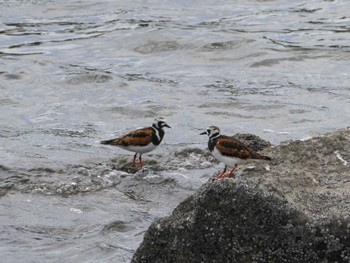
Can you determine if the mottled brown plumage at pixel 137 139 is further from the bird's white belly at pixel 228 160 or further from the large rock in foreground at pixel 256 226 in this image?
the large rock in foreground at pixel 256 226

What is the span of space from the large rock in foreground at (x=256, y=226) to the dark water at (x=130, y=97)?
1.56 meters

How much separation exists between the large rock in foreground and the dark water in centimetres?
156

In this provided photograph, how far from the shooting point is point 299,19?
21141 mm

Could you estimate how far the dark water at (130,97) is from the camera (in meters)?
9.22

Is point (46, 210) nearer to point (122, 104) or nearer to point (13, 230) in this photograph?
point (13, 230)

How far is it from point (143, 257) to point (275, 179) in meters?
1.16

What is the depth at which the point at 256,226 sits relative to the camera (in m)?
5.94

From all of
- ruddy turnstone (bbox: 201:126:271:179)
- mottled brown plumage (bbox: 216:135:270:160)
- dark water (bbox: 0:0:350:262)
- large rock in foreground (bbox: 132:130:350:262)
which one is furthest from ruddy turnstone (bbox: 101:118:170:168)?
large rock in foreground (bbox: 132:130:350:262)

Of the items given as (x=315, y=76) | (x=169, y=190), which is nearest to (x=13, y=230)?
(x=169, y=190)

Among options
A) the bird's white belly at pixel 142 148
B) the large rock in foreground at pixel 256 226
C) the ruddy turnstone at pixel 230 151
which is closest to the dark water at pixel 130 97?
the bird's white belly at pixel 142 148

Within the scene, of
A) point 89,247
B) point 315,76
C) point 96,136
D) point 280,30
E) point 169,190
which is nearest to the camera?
point 89,247

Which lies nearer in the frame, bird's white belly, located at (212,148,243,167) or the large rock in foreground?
the large rock in foreground

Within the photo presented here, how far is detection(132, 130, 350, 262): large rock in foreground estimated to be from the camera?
586cm

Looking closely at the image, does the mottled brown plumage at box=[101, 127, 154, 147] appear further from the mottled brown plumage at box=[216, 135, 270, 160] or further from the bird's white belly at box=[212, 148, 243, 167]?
the bird's white belly at box=[212, 148, 243, 167]
